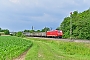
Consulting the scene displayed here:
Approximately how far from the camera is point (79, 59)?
17.4 metres

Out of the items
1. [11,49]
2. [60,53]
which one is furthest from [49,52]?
[11,49]

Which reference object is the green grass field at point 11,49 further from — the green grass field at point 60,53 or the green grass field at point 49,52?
the green grass field at point 60,53

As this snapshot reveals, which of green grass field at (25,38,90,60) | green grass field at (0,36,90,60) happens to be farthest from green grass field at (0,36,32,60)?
green grass field at (25,38,90,60)

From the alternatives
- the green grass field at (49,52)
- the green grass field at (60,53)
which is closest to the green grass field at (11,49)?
the green grass field at (49,52)

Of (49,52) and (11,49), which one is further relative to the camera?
(11,49)

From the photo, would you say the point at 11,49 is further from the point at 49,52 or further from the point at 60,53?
the point at 60,53

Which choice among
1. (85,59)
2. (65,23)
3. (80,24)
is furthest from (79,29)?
(85,59)

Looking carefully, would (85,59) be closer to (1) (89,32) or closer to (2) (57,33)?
(1) (89,32)

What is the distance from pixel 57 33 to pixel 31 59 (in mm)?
50575

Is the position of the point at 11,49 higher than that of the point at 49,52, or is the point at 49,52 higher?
the point at 11,49

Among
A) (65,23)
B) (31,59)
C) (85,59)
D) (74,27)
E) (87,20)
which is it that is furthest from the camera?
(65,23)

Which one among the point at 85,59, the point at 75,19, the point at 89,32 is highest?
the point at 75,19

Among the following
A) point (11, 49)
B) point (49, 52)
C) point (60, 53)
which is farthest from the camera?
point (11, 49)

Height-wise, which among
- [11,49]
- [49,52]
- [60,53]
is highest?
[11,49]
